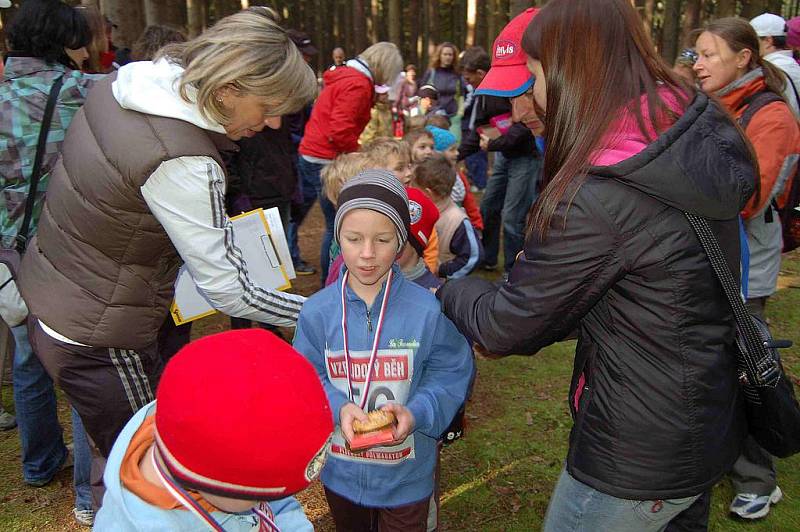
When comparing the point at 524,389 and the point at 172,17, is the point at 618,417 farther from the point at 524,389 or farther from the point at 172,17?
the point at 172,17

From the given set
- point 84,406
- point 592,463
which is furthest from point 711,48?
point 84,406

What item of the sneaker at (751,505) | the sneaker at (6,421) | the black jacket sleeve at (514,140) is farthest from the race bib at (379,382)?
the black jacket sleeve at (514,140)

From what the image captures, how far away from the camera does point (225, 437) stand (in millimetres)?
1180

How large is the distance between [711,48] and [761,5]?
1363cm

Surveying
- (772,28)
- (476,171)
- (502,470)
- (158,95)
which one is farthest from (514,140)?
(476,171)

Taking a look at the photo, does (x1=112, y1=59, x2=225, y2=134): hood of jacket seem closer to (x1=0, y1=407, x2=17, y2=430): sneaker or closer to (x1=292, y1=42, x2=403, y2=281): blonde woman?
(x1=0, y1=407, x2=17, y2=430): sneaker

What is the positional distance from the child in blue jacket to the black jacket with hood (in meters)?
0.40

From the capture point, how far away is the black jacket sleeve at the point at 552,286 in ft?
5.20

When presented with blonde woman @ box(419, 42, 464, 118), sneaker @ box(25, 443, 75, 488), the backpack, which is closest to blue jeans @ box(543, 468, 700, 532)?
the backpack

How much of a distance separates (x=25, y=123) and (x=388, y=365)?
1835 millimetres

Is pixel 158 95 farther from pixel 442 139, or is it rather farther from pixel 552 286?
pixel 442 139

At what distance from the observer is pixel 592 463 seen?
183cm

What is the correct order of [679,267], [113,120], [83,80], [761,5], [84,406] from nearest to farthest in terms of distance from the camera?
[679,267] → [113,120] → [84,406] → [83,80] → [761,5]

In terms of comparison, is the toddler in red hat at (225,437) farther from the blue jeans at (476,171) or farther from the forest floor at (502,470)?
the blue jeans at (476,171)
